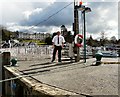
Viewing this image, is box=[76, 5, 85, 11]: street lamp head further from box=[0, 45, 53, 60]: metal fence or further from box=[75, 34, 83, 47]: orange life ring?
box=[0, 45, 53, 60]: metal fence

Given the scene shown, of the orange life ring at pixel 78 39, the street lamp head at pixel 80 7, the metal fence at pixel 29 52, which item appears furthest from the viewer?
the metal fence at pixel 29 52

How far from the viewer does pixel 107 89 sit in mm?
5434

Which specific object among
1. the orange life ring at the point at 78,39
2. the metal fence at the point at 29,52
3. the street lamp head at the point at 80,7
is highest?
the street lamp head at the point at 80,7

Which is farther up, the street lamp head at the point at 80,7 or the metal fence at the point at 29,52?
the street lamp head at the point at 80,7

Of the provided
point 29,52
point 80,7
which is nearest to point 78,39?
point 80,7

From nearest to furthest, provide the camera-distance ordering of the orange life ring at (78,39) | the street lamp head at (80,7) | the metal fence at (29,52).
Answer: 1. the orange life ring at (78,39)
2. the street lamp head at (80,7)
3. the metal fence at (29,52)

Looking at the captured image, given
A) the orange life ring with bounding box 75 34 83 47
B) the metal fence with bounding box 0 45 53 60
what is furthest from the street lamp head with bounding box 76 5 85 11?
the metal fence with bounding box 0 45 53 60

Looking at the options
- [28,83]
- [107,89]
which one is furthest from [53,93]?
[28,83]

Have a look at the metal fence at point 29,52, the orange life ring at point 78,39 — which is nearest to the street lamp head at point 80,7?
the orange life ring at point 78,39

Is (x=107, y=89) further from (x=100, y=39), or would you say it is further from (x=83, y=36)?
(x=100, y=39)

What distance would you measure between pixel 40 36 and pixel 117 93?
12175 centimetres

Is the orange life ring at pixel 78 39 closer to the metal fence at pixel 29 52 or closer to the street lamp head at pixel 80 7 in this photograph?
the street lamp head at pixel 80 7

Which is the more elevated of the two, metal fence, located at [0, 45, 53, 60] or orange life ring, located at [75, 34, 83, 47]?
orange life ring, located at [75, 34, 83, 47]

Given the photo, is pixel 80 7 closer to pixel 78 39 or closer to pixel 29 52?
pixel 78 39
